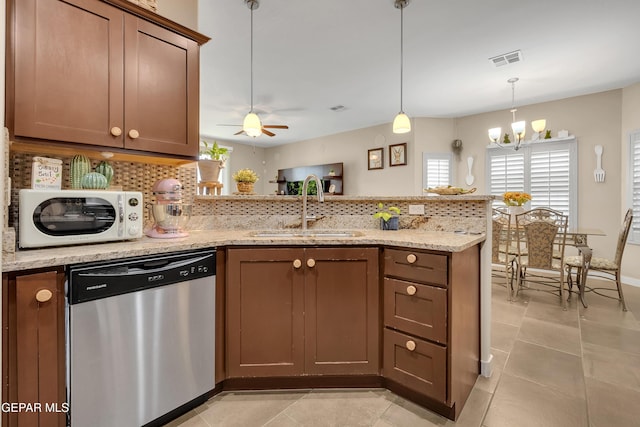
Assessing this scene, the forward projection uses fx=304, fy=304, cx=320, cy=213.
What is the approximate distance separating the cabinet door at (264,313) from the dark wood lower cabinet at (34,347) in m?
0.73

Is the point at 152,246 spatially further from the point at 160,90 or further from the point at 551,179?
the point at 551,179

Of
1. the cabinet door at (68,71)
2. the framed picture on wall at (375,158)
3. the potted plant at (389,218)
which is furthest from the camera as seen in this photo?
the framed picture on wall at (375,158)

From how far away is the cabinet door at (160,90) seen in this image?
165cm

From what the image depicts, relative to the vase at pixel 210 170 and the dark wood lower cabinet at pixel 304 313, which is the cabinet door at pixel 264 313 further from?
the vase at pixel 210 170

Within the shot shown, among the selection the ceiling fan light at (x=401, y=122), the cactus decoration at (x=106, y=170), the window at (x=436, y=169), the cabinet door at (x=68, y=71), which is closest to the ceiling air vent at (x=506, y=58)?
the ceiling fan light at (x=401, y=122)

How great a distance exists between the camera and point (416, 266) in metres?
1.62

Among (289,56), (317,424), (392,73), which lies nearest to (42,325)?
(317,424)

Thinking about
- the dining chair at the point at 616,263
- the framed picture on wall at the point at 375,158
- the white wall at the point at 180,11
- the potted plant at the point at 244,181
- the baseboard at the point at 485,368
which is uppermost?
the white wall at the point at 180,11

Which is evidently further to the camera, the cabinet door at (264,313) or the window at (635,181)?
the window at (635,181)

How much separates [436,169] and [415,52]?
9.30 ft

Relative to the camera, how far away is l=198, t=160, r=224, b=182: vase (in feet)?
7.52

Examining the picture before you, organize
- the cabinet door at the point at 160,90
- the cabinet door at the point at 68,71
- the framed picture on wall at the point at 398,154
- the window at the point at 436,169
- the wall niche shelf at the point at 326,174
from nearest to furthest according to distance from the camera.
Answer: the cabinet door at the point at 68,71 < the cabinet door at the point at 160,90 < the window at the point at 436,169 < the framed picture on wall at the point at 398,154 < the wall niche shelf at the point at 326,174

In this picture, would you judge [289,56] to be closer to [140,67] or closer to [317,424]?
[140,67]

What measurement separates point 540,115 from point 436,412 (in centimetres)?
501
